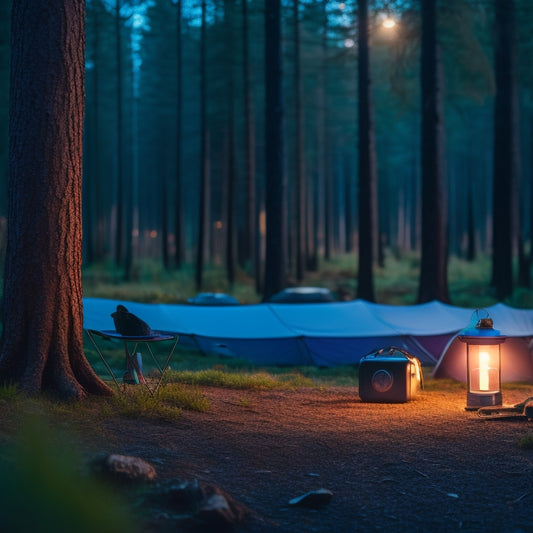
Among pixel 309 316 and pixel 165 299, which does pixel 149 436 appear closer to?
pixel 309 316

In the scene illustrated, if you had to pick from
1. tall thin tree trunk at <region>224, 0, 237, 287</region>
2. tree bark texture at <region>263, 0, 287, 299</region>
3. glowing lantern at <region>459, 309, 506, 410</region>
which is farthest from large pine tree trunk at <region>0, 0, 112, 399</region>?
tall thin tree trunk at <region>224, 0, 237, 287</region>

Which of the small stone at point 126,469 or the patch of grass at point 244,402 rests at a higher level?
the small stone at point 126,469

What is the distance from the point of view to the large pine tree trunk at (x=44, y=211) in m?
→ 7.05

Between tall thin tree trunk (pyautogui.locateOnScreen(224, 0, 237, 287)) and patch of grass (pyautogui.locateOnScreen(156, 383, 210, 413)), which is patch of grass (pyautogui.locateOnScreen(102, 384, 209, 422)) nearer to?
patch of grass (pyautogui.locateOnScreen(156, 383, 210, 413))

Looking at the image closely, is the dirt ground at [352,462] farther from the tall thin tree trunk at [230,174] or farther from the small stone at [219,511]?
the tall thin tree trunk at [230,174]

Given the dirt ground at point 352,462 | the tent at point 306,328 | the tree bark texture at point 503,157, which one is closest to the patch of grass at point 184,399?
the dirt ground at point 352,462

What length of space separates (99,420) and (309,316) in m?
8.38

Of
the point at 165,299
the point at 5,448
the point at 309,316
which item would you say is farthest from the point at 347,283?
the point at 5,448

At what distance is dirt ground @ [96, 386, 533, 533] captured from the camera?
500cm

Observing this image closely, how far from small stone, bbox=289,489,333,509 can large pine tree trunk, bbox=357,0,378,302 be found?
52.6 feet

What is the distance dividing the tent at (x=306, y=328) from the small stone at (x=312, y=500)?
825 cm

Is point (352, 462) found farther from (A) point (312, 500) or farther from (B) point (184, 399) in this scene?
(B) point (184, 399)

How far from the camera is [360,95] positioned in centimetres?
2108

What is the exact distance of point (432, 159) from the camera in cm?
1833
